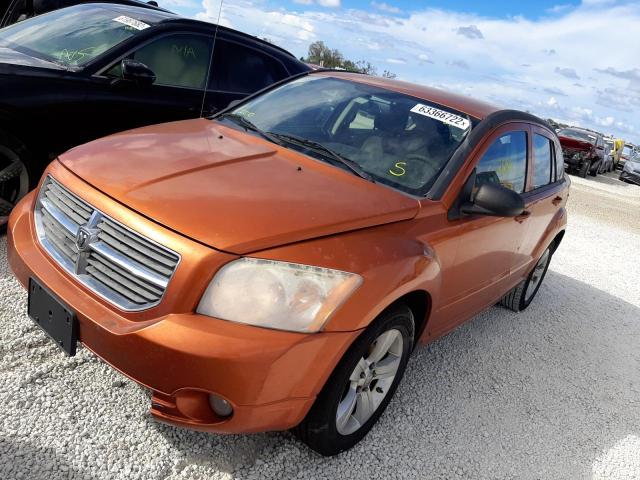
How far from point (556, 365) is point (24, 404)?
347cm

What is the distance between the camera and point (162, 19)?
4.58m

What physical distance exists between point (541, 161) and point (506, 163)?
831 millimetres

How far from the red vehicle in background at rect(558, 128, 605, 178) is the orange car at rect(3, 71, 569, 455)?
57.5ft

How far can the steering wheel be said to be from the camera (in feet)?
9.30

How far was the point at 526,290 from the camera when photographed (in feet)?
15.7

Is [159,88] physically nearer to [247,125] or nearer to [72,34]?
[72,34]

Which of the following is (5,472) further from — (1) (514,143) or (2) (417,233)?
(1) (514,143)

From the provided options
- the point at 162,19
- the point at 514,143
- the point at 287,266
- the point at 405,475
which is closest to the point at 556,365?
the point at 514,143

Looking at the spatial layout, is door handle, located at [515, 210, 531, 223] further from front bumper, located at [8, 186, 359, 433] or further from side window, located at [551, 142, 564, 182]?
front bumper, located at [8, 186, 359, 433]

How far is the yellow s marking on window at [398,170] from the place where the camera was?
2.82 meters

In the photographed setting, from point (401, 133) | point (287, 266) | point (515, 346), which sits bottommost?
point (515, 346)

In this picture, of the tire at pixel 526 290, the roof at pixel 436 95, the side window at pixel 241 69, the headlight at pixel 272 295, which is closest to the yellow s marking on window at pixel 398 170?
the roof at pixel 436 95

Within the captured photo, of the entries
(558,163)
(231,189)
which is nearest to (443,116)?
(231,189)

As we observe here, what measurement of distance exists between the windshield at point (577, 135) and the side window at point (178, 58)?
17.8 m
